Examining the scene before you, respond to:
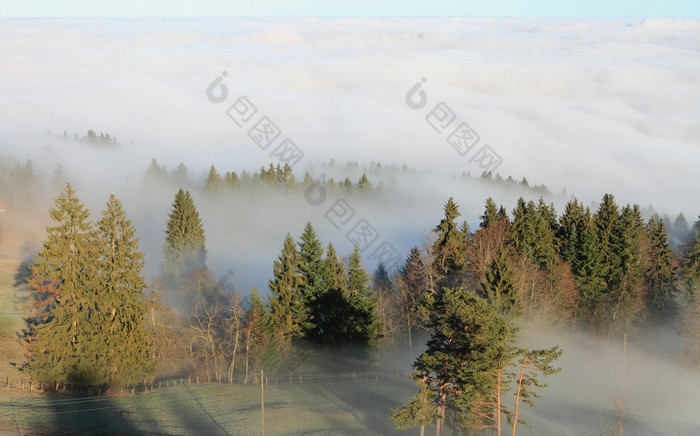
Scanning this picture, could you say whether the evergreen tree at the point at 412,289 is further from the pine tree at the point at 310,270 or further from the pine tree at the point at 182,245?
the pine tree at the point at 182,245

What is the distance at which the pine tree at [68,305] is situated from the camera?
4781 centimetres

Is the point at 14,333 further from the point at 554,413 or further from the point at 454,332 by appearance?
the point at 554,413

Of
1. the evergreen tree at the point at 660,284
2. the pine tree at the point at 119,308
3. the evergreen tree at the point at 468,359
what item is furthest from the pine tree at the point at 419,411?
the evergreen tree at the point at 660,284

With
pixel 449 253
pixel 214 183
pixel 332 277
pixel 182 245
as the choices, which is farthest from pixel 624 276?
pixel 214 183

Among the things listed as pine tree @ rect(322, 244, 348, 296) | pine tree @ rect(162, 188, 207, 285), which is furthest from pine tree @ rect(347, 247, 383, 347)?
pine tree @ rect(162, 188, 207, 285)

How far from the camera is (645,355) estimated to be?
66.8 meters

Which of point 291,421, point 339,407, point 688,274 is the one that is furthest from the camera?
point 688,274

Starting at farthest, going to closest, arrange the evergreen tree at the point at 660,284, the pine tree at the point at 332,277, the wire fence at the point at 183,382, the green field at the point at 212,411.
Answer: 1. the evergreen tree at the point at 660,284
2. the pine tree at the point at 332,277
3. the wire fence at the point at 183,382
4. the green field at the point at 212,411

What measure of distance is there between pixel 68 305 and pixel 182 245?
3339cm

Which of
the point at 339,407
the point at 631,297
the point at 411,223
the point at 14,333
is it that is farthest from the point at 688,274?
the point at 411,223

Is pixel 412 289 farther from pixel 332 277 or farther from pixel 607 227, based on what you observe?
pixel 607 227

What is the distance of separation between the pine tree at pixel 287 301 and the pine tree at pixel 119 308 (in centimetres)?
1111

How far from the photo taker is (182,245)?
8175cm

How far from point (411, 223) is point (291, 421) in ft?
402
